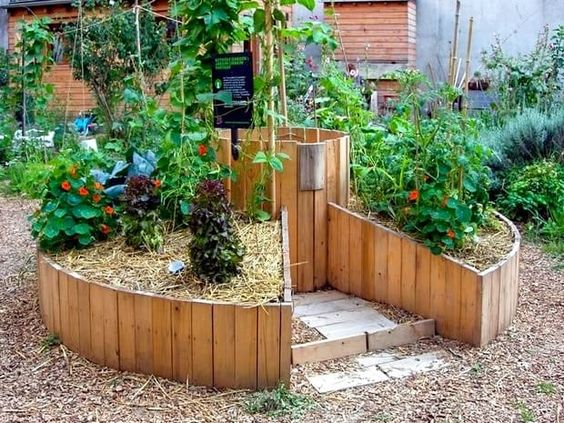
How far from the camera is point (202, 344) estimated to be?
265cm

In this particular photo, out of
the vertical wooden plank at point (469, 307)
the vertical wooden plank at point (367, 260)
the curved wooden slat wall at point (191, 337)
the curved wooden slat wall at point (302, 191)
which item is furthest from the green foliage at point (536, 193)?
the curved wooden slat wall at point (191, 337)

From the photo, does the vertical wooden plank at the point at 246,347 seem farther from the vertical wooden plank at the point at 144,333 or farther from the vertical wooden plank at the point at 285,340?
the vertical wooden plank at the point at 144,333

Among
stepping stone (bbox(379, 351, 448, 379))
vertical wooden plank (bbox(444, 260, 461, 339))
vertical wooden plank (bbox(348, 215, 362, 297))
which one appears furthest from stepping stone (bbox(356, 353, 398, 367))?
vertical wooden plank (bbox(348, 215, 362, 297))

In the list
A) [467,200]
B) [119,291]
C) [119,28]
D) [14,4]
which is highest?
[14,4]

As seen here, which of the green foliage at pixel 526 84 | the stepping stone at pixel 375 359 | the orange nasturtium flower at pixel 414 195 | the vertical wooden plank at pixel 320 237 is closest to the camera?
the stepping stone at pixel 375 359

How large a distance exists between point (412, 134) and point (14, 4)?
404 inches

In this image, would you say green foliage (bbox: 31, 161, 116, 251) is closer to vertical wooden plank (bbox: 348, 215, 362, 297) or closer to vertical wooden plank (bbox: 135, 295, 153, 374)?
vertical wooden plank (bbox: 135, 295, 153, 374)

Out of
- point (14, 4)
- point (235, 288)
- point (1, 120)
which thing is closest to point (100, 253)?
point (235, 288)

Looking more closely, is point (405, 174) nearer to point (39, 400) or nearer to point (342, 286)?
point (342, 286)

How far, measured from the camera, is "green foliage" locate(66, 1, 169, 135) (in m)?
7.38

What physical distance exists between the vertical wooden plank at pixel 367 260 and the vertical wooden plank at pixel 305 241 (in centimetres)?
29

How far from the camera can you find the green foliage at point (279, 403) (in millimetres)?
2498

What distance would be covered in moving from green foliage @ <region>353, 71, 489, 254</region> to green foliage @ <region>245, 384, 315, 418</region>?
112cm

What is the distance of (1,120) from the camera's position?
26.3 feet
